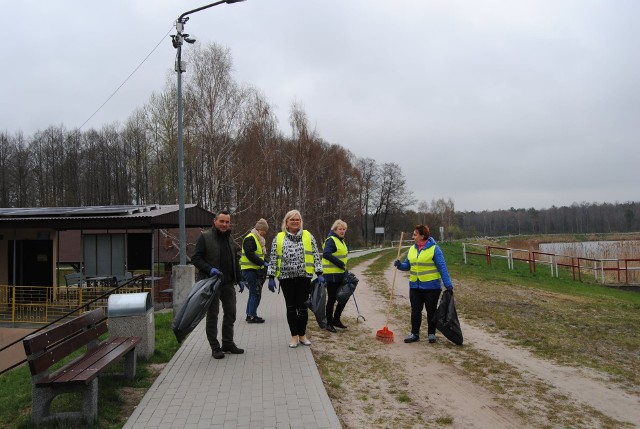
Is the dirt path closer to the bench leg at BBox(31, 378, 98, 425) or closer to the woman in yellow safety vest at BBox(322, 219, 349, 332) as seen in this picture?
the woman in yellow safety vest at BBox(322, 219, 349, 332)

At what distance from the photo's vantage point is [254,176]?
28.2 meters

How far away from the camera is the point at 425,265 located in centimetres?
729

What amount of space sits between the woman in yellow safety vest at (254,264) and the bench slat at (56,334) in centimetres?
319

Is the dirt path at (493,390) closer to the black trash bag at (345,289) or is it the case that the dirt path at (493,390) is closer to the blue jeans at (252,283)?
the black trash bag at (345,289)

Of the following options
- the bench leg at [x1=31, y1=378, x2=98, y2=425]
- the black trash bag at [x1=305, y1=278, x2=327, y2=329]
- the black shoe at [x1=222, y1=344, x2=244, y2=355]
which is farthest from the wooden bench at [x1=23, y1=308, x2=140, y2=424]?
the black trash bag at [x1=305, y1=278, x2=327, y2=329]

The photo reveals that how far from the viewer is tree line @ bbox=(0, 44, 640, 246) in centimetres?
2572

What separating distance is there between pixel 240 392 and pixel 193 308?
4.24 ft

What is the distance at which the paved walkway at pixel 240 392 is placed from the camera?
4.14 meters

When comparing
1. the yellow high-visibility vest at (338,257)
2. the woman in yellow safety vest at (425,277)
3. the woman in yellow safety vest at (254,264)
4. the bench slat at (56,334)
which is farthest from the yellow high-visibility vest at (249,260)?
the bench slat at (56,334)

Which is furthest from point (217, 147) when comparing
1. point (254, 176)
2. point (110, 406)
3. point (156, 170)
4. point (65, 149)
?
point (65, 149)

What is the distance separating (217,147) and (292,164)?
1214 cm

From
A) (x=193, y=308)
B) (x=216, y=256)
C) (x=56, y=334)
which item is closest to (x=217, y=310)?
(x=193, y=308)

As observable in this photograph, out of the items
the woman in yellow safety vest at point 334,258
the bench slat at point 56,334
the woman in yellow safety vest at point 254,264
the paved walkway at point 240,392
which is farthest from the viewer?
the woman in yellow safety vest at point 254,264

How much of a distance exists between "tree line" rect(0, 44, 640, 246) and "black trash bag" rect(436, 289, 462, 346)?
19.1 metres
